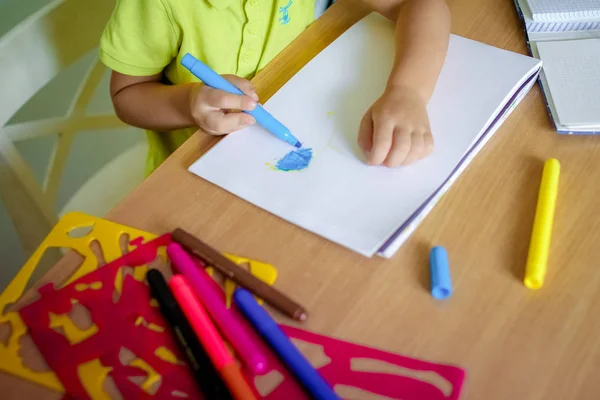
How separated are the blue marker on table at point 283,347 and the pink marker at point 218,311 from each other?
0.01m

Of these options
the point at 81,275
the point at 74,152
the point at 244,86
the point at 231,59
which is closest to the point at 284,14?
the point at 231,59

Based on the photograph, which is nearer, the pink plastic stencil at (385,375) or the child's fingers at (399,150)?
the pink plastic stencil at (385,375)

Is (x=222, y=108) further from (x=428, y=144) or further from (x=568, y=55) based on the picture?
(x=568, y=55)

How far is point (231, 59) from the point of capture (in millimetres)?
667

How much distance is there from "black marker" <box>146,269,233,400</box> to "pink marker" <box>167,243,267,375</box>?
0.7 inches

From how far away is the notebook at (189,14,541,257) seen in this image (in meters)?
0.45

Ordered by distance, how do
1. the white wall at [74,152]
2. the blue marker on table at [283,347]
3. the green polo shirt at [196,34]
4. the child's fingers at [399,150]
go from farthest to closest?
the white wall at [74,152] < the green polo shirt at [196,34] < the child's fingers at [399,150] < the blue marker on table at [283,347]

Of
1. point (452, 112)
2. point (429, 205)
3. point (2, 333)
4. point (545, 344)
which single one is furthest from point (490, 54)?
point (2, 333)

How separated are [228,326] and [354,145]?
21 centimetres

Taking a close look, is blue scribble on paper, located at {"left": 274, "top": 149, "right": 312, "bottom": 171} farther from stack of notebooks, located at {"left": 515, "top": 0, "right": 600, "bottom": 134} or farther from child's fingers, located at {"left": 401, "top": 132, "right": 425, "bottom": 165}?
stack of notebooks, located at {"left": 515, "top": 0, "right": 600, "bottom": 134}

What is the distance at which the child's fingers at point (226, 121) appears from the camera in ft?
1.69

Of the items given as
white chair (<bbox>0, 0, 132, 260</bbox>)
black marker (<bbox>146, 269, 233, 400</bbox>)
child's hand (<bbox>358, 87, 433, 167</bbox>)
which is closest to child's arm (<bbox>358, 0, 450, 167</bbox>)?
child's hand (<bbox>358, 87, 433, 167</bbox>)

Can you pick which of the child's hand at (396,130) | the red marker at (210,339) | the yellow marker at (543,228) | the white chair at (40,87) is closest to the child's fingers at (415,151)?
the child's hand at (396,130)

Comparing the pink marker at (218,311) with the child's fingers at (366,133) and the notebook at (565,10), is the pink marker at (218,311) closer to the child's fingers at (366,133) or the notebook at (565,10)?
the child's fingers at (366,133)
